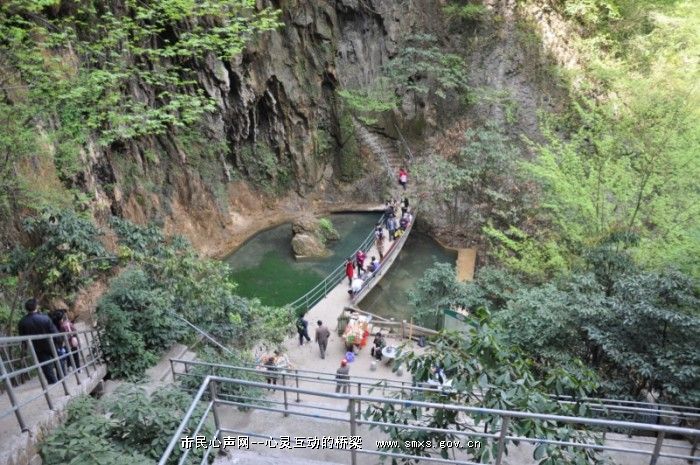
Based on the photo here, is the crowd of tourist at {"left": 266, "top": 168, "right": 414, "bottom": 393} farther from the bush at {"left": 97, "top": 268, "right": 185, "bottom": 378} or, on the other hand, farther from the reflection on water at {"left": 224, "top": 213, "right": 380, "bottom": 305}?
the bush at {"left": 97, "top": 268, "right": 185, "bottom": 378}

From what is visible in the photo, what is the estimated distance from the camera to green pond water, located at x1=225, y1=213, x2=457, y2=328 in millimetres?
17438

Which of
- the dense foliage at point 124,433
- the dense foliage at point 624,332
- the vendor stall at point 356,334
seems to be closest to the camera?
the dense foliage at point 124,433

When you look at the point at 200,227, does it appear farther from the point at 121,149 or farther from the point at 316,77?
the point at 316,77

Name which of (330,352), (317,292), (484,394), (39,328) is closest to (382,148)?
(317,292)

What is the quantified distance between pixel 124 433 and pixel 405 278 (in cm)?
1558

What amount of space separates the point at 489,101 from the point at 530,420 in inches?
876

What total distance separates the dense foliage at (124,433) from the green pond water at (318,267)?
1136 centimetres

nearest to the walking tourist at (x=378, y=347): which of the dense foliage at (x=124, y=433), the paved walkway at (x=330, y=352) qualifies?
the paved walkway at (x=330, y=352)

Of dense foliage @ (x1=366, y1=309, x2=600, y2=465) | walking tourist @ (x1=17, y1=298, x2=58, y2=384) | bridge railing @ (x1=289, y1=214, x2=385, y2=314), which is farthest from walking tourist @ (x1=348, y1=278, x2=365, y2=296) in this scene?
dense foliage @ (x1=366, y1=309, x2=600, y2=465)

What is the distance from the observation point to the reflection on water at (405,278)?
16922 millimetres

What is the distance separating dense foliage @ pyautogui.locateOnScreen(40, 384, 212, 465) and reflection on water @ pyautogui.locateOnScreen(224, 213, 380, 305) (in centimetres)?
1244

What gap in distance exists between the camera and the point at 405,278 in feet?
63.4

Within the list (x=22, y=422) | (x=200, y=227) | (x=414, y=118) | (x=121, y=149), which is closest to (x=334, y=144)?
(x=414, y=118)

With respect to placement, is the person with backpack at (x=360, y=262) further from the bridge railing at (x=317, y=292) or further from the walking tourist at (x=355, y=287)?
the walking tourist at (x=355, y=287)
